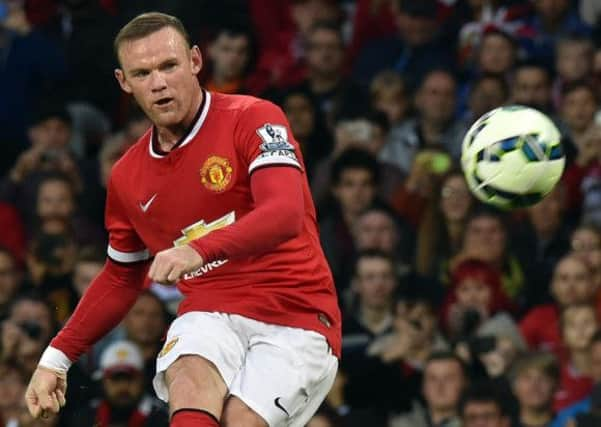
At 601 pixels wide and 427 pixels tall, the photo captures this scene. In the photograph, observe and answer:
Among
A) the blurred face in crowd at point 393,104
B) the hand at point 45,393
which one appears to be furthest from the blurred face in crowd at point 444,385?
the hand at point 45,393

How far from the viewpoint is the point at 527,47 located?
12.5m

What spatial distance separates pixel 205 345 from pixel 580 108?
18.5 feet

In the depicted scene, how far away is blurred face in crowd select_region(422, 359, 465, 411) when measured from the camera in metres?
9.73

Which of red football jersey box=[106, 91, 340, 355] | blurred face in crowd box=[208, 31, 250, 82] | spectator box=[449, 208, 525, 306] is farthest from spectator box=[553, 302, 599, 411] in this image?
blurred face in crowd box=[208, 31, 250, 82]

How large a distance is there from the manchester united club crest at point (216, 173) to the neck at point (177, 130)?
0.63 feet

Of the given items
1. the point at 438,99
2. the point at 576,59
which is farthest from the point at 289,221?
the point at 576,59

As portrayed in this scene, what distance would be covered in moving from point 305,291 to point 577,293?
12.8 ft

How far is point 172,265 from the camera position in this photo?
5680 millimetres

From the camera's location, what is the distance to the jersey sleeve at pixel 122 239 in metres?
6.91

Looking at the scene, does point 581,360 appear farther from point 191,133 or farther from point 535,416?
point 191,133

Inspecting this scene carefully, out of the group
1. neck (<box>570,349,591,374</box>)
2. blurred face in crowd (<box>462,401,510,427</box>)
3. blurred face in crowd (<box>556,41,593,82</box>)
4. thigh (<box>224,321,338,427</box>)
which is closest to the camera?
thigh (<box>224,321,338,427</box>)

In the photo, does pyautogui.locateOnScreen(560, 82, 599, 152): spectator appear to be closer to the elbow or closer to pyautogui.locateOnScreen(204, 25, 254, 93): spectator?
pyautogui.locateOnScreen(204, 25, 254, 93): spectator

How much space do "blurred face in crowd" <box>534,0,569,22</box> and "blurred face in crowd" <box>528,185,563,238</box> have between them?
5.97 feet

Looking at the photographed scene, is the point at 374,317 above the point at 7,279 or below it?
below
